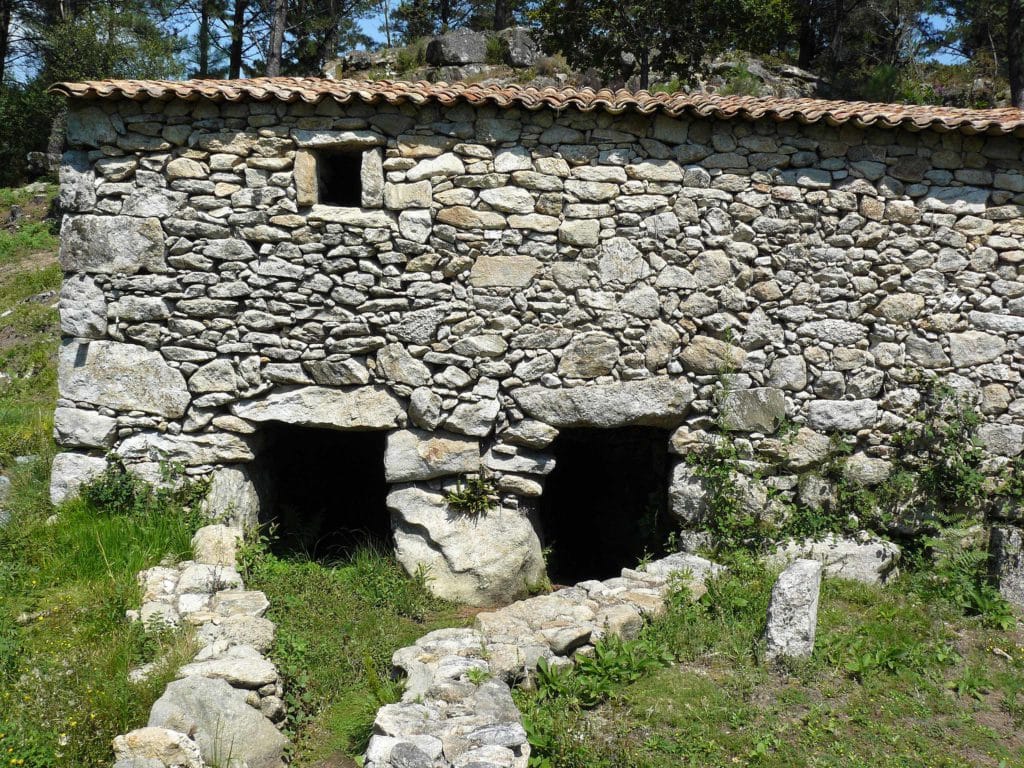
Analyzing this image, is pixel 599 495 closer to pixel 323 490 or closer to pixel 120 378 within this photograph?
pixel 323 490

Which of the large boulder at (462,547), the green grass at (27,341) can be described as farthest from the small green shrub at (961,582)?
the green grass at (27,341)

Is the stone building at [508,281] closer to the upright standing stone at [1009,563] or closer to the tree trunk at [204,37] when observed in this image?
the upright standing stone at [1009,563]

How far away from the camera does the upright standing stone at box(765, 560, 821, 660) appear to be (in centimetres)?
574

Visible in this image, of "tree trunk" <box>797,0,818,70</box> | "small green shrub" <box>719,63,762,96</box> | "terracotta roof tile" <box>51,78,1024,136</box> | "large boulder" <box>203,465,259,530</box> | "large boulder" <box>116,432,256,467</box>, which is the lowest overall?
"large boulder" <box>203,465,259,530</box>

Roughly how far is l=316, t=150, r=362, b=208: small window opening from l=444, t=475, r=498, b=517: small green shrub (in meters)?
2.78

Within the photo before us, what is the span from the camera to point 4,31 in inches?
917

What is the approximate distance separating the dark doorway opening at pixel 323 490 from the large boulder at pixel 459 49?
1439 cm

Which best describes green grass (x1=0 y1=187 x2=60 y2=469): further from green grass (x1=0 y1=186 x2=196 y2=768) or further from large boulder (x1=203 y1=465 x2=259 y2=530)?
large boulder (x1=203 y1=465 x2=259 y2=530)

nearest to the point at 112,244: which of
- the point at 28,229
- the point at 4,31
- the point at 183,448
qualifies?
the point at 183,448

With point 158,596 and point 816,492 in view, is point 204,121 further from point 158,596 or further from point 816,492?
point 816,492

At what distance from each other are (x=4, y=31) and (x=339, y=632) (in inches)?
991

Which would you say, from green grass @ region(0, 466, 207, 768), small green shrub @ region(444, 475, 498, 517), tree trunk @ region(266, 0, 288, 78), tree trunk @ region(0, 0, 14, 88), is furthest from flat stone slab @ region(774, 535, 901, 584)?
tree trunk @ region(0, 0, 14, 88)

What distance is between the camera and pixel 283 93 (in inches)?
262

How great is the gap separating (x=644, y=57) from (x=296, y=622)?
13152mm
